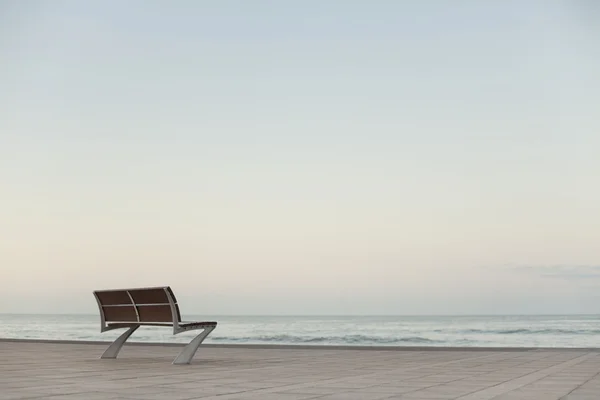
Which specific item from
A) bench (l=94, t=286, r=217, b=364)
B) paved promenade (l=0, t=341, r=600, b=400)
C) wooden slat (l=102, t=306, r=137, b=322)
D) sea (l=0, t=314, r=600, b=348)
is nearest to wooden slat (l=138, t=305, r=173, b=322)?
bench (l=94, t=286, r=217, b=364)

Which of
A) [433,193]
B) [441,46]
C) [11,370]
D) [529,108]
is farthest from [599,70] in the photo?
[11,370]

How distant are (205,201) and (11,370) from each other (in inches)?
912

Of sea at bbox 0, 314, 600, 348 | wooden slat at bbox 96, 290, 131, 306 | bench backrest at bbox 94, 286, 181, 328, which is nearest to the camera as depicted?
bench backrest at bbox 94, 286, 181, 328

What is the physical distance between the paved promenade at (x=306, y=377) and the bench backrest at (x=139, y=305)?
1.81ft

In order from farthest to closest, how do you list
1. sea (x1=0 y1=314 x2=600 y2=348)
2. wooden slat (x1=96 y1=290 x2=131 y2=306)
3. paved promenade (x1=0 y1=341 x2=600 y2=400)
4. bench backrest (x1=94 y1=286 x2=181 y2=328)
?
sea (x1=0 y1=314 x2=600 y2=348) < wooden slat (x1=96 y1=290 x2=131 y2=306) < bench backrest (x1=94 y1=286 x2=181 y2=328) < paved promenade (x1=0 y1=341 x2=600 y2=400)

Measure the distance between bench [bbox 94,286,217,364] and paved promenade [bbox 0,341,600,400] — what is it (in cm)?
30

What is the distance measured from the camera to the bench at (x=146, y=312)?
8891 mm

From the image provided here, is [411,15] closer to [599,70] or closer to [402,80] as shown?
[402,80]

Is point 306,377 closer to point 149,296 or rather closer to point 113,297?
point 149,296

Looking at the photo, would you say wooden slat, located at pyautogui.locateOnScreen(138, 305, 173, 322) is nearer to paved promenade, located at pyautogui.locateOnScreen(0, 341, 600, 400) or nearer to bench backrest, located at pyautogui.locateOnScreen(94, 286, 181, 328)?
bench backrest, located at pyautogui.locateOnScreen(94, 286, 181, 328)

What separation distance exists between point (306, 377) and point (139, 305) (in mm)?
3083

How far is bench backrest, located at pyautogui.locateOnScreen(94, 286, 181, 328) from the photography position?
8.88 m

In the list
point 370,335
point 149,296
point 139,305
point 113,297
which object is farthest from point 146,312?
point 370,335

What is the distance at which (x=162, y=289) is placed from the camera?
8.83 meters
